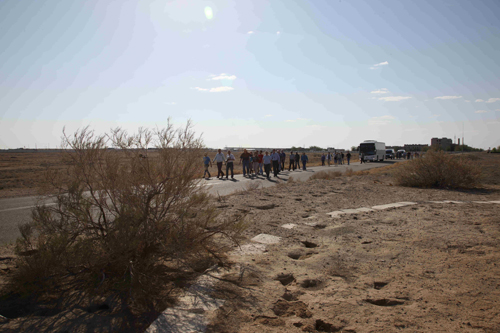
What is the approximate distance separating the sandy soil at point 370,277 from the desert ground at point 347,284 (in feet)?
0.04

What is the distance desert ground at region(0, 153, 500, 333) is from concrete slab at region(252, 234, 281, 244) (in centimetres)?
12

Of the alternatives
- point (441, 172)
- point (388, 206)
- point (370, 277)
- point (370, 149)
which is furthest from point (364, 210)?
point (370, 149)

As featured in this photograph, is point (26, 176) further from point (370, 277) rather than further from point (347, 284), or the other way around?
point (370, 277)

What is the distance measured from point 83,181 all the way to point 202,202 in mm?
1406

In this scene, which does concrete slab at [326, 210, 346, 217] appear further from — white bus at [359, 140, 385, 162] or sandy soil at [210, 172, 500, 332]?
white bus at [359, 140, 385, 162]

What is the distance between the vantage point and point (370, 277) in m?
3.81

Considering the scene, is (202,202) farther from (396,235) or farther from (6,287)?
(396,235)

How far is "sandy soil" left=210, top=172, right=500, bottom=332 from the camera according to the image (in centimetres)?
284

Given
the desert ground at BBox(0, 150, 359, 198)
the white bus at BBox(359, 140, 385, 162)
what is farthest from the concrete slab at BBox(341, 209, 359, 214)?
the white bus at BBox(359, 140, 385, 162)

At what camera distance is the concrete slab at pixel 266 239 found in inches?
209

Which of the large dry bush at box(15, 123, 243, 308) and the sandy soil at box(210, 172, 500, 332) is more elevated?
the large dry bush at box(15, 123, 243, 308)

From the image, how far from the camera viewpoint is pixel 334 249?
486 centimetres

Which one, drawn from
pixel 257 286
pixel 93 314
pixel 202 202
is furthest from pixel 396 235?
pixel 93 314

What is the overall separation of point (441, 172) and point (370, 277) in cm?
1086
